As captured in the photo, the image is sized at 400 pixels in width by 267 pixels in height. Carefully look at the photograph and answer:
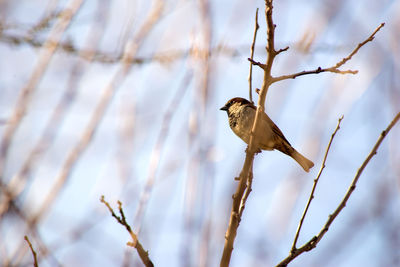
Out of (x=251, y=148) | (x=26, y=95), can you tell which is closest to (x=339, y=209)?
(x=251, y=148)

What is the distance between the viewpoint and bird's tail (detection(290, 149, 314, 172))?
4.17 metres

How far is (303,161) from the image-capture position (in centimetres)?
427

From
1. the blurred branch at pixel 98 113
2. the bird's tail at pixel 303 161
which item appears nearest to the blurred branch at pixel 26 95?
the blurred branch at pixel 98 113

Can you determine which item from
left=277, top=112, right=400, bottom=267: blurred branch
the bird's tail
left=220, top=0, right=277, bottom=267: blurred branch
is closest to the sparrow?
the bird's tail

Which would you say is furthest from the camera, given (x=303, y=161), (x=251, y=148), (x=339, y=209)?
(x=303, y=161)

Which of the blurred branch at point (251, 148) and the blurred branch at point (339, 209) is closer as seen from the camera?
the blurred branch at point (339, 209)

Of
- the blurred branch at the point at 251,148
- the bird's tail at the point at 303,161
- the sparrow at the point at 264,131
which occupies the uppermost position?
the sparrow at the point at 264,131

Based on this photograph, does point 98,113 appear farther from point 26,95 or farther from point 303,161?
point 303,161

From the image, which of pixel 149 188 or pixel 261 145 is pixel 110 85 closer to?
pixel 149 188

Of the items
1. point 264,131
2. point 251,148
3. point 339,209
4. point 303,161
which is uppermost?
point 264,131

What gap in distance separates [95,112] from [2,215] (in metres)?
0.79

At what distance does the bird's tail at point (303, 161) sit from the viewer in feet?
13.7

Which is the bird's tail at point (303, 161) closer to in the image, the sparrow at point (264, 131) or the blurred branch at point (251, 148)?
the sparrow at point (264, 131)

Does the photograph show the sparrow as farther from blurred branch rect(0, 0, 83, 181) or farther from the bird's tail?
blurred branch rect(0, 0, 83, 181)
